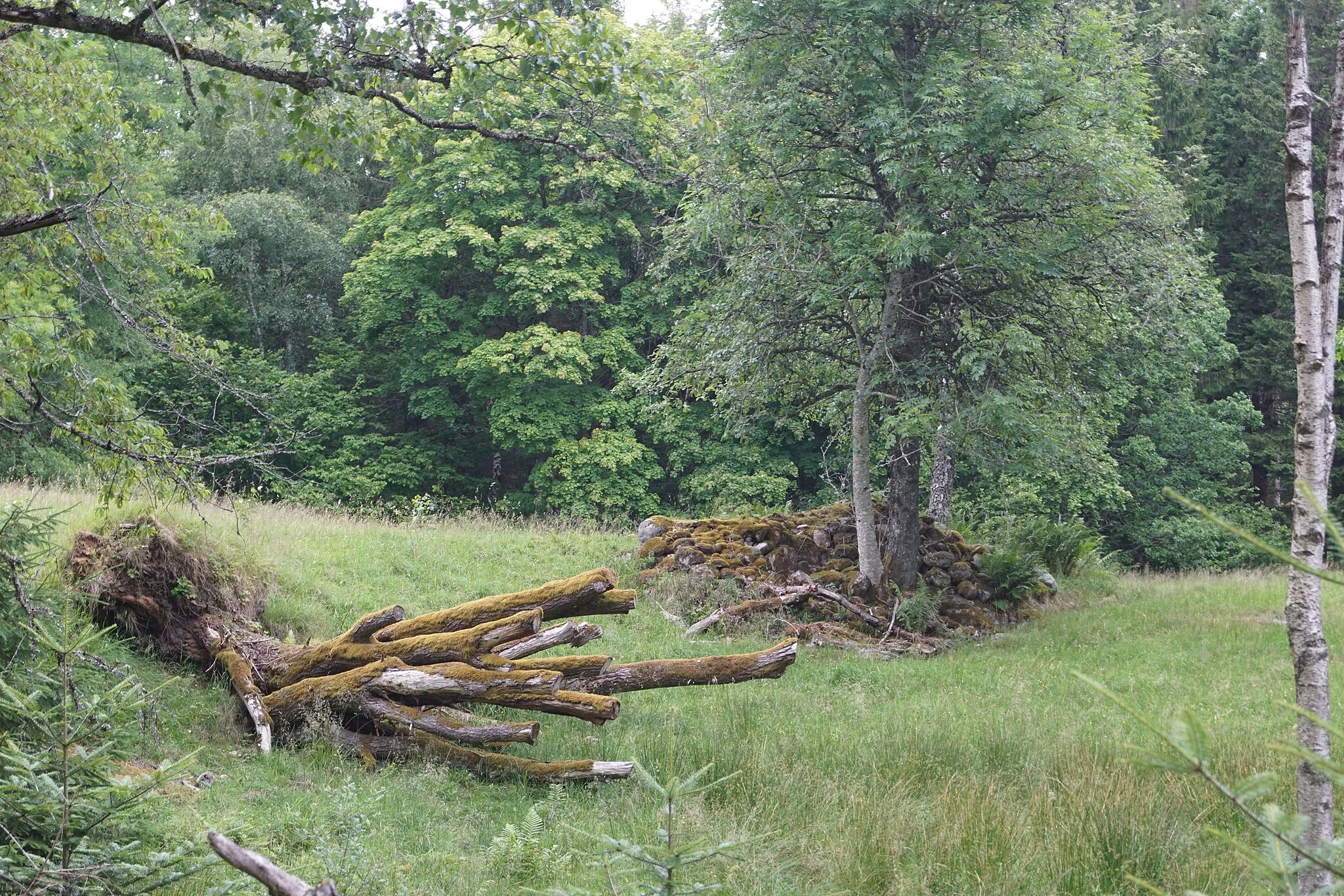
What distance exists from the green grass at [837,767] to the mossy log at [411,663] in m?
0.27

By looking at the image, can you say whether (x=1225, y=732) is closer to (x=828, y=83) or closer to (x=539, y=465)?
(x=828, y=83)

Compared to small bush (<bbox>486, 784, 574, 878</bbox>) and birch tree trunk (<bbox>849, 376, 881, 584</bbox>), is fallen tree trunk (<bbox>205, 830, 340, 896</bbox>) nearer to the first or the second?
small bush (<bbox>486, 784, 574, 878</bbox>)

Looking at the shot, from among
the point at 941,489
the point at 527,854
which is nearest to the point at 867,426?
the point at 941,489

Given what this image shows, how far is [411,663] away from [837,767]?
3.37 m

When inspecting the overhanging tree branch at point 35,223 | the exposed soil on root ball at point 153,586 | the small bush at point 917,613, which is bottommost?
the small bush at point 917,613

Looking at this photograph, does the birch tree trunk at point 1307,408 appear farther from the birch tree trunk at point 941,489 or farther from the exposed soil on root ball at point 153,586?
the birch tree trunk at point 941,489

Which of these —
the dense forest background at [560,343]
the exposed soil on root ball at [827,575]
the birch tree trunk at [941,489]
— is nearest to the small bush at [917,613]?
the exposed soil on root ball at [827,575]

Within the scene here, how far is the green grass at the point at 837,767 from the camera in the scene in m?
5.70

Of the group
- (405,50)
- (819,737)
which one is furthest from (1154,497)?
(405,50)

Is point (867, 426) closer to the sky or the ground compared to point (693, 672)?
closer to the sky

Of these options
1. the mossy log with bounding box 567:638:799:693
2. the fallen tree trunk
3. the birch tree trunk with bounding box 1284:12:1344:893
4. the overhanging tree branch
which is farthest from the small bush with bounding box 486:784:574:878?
the overhanging tree branch

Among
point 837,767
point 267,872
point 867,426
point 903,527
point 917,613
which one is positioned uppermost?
point 267,872

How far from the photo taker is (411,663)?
324 inches

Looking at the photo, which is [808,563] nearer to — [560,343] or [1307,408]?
[1307,408]
